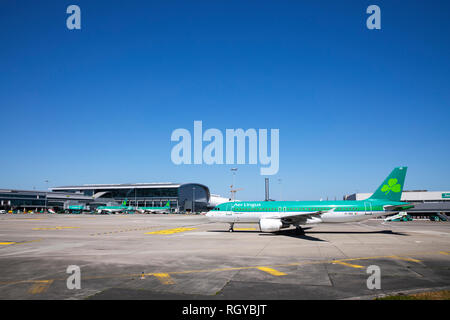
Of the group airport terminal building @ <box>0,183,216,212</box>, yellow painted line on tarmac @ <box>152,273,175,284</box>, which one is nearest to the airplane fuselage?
yellow painted line on tarmac @ <box>152,273,175,284</box>

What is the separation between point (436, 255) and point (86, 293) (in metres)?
22.2

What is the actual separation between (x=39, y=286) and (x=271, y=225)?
78.5 feet

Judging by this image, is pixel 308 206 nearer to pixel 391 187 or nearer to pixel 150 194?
pixel 391 187

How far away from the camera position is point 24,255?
19.9 metres

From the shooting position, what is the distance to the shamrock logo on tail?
121ft

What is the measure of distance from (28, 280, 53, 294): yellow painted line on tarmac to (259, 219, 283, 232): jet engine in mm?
22883

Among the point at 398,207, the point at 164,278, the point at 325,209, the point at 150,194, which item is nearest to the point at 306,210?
the point at 325,209

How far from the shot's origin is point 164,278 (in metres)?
13.1

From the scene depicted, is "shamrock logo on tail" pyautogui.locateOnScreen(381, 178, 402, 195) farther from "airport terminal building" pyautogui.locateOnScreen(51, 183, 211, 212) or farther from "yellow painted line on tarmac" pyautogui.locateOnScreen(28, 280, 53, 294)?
"airport terminal building" pyautogui.locateOnScreen(51, 183, 211, 212)

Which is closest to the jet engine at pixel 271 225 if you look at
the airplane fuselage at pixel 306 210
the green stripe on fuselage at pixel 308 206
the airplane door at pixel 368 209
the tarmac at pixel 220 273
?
the airplane fuselage at pixel 306 210

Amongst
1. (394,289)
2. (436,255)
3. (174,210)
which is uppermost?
(394,289)
